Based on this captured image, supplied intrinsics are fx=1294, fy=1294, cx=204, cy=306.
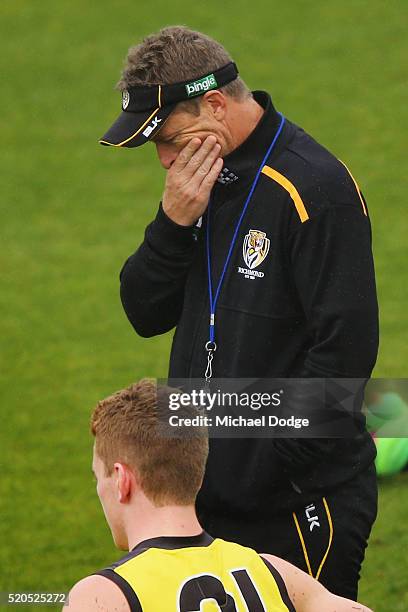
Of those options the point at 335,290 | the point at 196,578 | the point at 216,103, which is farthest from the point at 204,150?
the point at 196,578

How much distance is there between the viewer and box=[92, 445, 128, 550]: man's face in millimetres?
3430

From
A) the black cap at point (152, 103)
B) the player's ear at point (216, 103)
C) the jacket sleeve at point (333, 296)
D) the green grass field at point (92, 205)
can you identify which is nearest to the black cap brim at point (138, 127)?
the black cap at point (152, 103)

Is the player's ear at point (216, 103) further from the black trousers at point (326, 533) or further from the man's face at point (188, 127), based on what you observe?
the black trousers at point (326, 533)

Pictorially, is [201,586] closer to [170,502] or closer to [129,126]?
[170,502]

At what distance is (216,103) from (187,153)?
190 mm

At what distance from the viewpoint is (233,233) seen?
4285 mm

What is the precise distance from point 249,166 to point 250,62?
11.9 m

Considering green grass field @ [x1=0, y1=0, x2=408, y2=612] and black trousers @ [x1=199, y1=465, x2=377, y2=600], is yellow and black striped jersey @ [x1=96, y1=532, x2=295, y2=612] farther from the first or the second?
green grass field @ [x1=0, y1=0, x2=408, y2=612]

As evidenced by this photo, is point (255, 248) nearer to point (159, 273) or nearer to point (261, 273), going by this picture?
point (261, 273)

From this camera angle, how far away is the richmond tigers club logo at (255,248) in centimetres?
417

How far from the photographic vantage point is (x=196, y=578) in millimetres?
3279

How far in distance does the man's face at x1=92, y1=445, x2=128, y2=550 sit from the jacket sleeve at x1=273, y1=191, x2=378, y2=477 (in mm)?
834

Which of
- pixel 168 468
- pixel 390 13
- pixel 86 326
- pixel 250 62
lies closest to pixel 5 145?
pixel 250 62

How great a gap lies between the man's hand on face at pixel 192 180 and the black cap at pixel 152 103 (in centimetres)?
14
